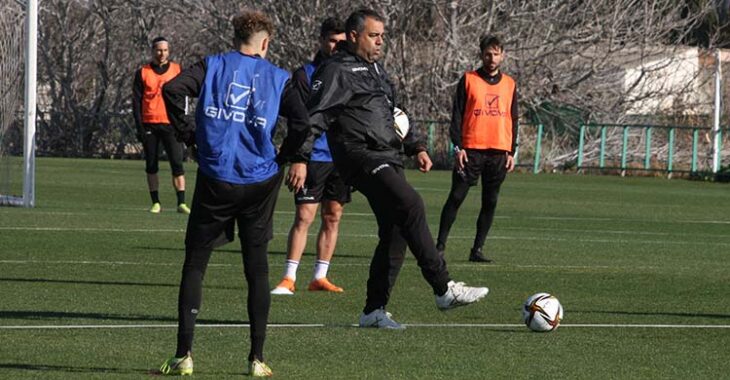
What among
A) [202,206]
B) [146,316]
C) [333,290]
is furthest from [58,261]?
[202,206]

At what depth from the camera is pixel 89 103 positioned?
161 feet

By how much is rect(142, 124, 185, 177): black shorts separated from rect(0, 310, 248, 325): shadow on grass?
1024 cm

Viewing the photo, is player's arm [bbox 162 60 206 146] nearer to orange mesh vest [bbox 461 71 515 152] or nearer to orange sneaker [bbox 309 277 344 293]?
orange sneaker [bbox 309 277 344 293]

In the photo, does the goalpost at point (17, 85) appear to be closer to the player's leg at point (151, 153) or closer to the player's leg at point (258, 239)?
the player's leg at point (151, 153)

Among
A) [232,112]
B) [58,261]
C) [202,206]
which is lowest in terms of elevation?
[58,261]

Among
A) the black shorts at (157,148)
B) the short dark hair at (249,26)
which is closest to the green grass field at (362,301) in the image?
the black shorts at (157,148)

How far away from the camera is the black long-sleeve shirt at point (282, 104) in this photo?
7.70 m

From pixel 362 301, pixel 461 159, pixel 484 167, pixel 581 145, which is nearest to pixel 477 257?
pixel 484 167

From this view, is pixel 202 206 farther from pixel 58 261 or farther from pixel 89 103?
pixel 89 103

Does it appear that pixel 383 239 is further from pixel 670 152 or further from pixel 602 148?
pixel 602 148

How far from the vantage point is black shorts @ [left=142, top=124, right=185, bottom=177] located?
2036cm

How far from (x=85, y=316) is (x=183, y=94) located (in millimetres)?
2766

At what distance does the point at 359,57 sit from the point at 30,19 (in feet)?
39.7

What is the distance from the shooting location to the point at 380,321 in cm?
967
